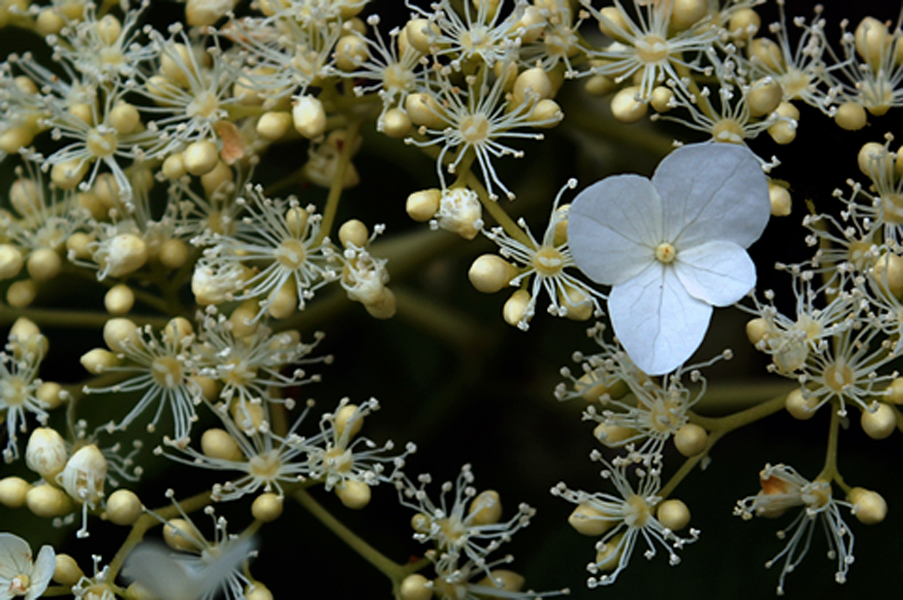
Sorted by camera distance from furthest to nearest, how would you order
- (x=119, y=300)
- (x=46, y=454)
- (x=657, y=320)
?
1. (x=119, y=300)
2. (x=46, y=454)
3. (x=657, y=320)

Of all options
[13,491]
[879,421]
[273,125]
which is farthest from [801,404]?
[13,491]

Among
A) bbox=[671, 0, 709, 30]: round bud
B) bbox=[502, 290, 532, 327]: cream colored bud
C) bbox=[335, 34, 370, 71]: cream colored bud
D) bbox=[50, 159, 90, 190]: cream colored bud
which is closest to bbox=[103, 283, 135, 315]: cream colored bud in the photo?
bbox=[50, 159, 90, 190]: cream colored bud

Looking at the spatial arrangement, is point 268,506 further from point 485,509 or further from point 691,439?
point 691,439

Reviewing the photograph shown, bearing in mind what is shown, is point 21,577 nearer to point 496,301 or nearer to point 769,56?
point 496,301

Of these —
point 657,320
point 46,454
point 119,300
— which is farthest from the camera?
point 119,300

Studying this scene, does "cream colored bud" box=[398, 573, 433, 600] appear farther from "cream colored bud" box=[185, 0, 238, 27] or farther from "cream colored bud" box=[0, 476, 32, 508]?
"cream colored bud" box=[185, 0, 238, 27]

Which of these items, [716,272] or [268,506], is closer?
[716,272]
